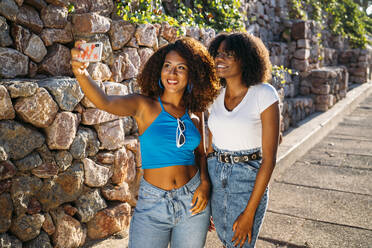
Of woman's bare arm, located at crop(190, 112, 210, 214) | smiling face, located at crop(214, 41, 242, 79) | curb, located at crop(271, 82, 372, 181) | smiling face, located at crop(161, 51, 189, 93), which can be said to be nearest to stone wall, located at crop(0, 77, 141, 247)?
smiling face, located at crop(161, 51, 189, 93)

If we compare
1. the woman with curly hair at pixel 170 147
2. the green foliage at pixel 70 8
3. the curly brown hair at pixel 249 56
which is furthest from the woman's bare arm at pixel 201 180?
the green foliage at pixel 70 8

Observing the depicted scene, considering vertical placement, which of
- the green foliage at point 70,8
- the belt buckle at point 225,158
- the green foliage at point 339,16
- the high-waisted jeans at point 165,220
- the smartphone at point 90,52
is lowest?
the high-waisted jeans at point 165,220

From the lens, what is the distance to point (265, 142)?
1.84m

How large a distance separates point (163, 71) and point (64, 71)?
3.90 feet

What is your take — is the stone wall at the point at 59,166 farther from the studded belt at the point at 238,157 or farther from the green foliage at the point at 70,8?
the studded belt at the point at 238,157

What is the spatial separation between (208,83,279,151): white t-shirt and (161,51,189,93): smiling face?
0.31 metres

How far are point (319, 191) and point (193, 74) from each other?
3.11 m

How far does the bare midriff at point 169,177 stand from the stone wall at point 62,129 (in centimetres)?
100

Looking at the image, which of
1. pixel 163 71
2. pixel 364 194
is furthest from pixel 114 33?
pixel 364 194

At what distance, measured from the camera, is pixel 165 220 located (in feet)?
6.03

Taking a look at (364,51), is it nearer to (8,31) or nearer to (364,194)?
(364,194)

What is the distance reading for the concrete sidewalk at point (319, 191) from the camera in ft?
10.9

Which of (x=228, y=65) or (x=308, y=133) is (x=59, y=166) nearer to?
(x=228, y=65)

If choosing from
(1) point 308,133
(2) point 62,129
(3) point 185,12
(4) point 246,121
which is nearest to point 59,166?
(2) point 62,129
